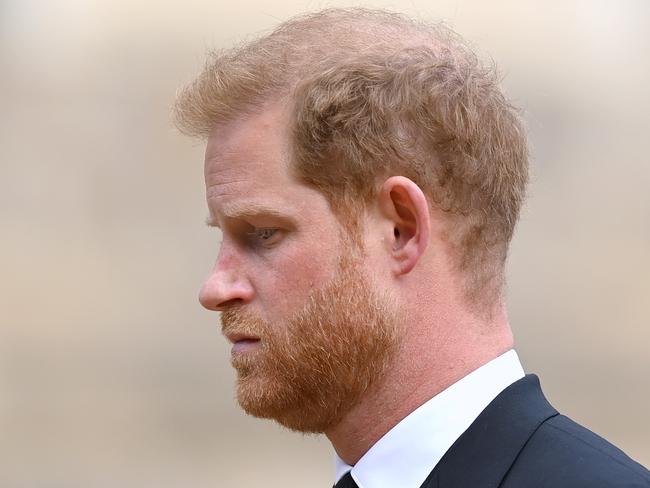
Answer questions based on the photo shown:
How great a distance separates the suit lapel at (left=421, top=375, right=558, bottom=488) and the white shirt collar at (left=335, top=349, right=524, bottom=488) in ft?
0.07

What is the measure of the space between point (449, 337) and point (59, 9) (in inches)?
Result: 202

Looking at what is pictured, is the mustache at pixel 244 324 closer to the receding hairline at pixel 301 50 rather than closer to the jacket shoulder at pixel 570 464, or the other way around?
the receding hairline at pixel 301 50

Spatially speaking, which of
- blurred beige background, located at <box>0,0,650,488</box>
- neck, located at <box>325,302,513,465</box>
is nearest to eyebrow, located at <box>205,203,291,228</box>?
neck, located at <box>325,302,513,465</box>

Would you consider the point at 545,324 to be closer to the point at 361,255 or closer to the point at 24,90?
the point at 24,90

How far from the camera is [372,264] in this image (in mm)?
2125

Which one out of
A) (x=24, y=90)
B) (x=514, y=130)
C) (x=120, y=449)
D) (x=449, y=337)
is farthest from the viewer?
(x=24, y=90)

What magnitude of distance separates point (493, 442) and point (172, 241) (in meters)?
4.64

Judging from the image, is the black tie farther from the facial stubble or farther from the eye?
the eye

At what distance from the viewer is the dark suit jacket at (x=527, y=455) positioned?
1915 millimetres

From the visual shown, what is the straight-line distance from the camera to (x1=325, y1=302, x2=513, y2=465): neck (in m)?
2.11

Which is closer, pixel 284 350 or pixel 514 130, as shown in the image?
pixel 284 350

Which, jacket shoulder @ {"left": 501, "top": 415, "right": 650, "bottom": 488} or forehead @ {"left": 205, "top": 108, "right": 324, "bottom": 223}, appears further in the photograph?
forehead @ {"left": 205, "top": 108, "right": 324, "bottom": 223}

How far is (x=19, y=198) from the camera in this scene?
258 inches

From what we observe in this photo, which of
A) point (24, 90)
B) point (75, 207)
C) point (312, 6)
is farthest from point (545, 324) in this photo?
point (24, 90)
